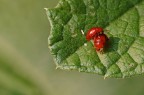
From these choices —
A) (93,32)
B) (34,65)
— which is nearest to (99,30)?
(93,32)

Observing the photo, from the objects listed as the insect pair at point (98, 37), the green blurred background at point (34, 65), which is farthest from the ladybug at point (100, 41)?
the green blurred background at point (34, 65)

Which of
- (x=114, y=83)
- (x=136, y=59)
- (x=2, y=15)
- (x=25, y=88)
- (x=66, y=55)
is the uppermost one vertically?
(x=66, y=55)

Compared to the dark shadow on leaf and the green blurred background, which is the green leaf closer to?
the dark shadow on leaf

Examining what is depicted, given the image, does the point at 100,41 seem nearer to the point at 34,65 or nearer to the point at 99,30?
the point at 99,30

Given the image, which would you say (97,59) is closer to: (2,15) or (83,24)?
(83,24)

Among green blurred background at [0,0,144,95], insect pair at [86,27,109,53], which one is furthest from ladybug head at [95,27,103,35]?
green blurred background at [0,0,144,95]

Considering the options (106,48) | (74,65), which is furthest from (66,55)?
(106,48)

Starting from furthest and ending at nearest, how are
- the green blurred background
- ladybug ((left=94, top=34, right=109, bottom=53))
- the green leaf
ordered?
the green blurred background, ladybug ((left=94, top=34, right=109, bottom=53)), the green leaf
